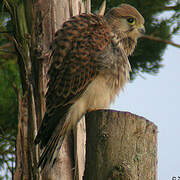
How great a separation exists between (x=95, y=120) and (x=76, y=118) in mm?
604

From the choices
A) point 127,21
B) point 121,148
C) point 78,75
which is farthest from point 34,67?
point 121,148

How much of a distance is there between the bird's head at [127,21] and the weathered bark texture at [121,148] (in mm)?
1328

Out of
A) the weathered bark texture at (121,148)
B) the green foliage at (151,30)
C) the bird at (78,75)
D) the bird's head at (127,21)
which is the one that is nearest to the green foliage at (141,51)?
the green foliage at (151,30)

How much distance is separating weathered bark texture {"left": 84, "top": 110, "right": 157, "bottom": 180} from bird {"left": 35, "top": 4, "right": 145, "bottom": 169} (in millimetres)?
478

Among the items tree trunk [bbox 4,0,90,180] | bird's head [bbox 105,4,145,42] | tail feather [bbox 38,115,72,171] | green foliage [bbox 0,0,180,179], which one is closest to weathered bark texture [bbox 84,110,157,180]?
tail feather [bbox 38,115,72,171]

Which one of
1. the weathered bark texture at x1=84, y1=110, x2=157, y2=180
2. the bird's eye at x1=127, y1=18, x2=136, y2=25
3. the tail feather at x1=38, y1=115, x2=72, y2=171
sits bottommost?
the tail feather at x1=38, y1=115, x2=72, y2=171

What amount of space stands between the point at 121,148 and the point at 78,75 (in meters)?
0.83

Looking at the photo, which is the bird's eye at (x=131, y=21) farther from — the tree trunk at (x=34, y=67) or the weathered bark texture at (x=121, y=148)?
the weathered bark texture at (x=121, y=148)

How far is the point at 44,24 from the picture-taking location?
312cm

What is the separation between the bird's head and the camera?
3.26 meters

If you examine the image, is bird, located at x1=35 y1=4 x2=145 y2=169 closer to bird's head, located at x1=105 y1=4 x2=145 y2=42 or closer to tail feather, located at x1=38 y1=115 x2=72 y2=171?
tail feather, located at x1=38 y1=115 x2=72 y2=171


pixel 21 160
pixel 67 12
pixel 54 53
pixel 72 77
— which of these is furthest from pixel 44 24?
pixel 21 160

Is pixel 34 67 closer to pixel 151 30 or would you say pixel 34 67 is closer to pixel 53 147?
pixel 53 147

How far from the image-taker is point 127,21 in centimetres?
333
